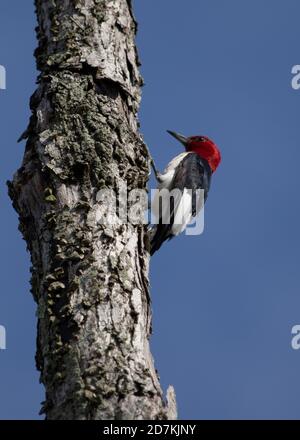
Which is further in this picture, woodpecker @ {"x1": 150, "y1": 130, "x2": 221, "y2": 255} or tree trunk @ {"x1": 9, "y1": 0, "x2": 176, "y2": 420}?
woodpecker @ {"x1": 150, "y1": 130, "x2": 221, "y2": 255}

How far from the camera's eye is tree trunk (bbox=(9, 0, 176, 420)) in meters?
3.52

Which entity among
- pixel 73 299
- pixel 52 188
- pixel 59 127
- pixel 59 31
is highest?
pixel 59 31

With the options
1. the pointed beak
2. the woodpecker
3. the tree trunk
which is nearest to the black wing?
the woodpecker

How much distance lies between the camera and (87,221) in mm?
4035

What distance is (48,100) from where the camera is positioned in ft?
14.7

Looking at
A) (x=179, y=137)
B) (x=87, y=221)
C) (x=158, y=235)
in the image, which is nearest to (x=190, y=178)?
(x=158, y=235)

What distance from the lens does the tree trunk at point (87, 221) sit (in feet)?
11.5

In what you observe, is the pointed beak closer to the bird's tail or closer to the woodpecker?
the woodpecker

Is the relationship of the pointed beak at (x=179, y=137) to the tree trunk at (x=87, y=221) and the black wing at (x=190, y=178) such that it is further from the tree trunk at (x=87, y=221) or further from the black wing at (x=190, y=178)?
the tree trunk at (x=87, y=221)

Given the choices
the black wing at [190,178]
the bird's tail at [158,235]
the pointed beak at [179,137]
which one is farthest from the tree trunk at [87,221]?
the pointed beak at [179,137]
